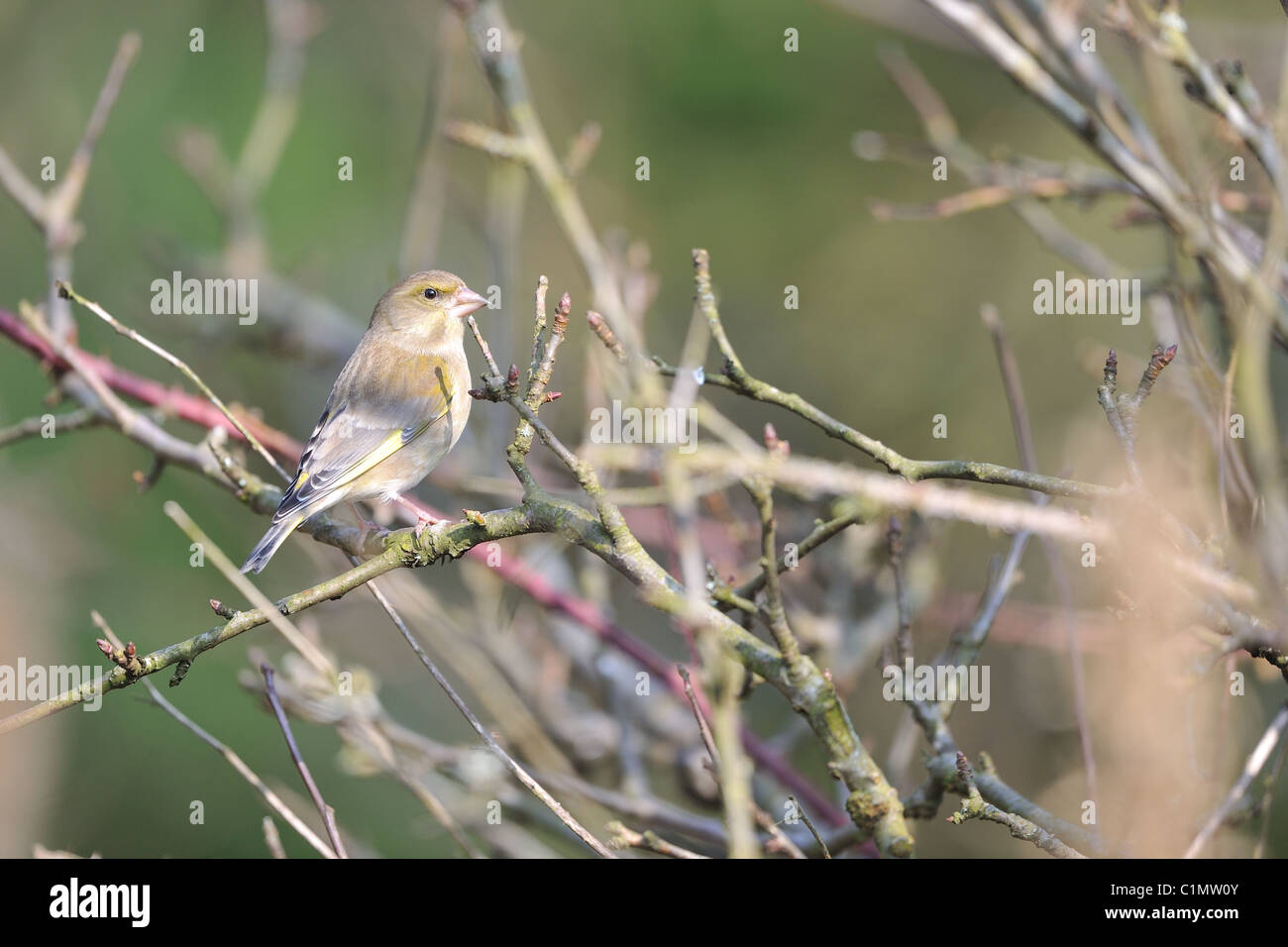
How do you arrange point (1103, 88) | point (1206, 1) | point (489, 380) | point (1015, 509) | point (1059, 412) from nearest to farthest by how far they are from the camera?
point (1015, 509)
point (489, 380)
point (1103, 88)
point (1206, 1)
point (1059, 412)

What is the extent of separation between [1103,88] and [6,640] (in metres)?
8.01

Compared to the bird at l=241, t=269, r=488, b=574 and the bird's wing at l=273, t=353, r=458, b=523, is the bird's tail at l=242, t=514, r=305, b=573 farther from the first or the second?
the bird's wing at l=273, t=353, r=458, b=523

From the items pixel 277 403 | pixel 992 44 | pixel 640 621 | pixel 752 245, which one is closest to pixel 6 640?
pixel 277 403

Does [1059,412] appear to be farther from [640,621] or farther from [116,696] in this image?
[116,696]

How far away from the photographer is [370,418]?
4.90 m

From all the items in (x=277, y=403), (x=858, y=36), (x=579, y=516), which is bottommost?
(x=579, y=516)

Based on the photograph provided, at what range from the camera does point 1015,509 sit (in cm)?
167

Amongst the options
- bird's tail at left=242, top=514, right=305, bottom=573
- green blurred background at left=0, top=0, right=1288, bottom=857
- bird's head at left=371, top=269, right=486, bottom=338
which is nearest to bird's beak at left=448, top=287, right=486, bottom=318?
bird's head at left=371, top=269, right=486, bottom=338

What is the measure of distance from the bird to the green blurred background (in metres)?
2.62

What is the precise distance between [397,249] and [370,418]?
13.9 feet

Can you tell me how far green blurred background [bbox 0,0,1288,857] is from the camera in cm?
795

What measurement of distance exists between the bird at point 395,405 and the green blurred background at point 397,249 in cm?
262

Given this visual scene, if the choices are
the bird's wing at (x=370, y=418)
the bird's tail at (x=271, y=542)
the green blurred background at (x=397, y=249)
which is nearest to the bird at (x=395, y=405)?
the bird's wing at (x=370, y=418)

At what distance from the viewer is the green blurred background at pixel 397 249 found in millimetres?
7949
